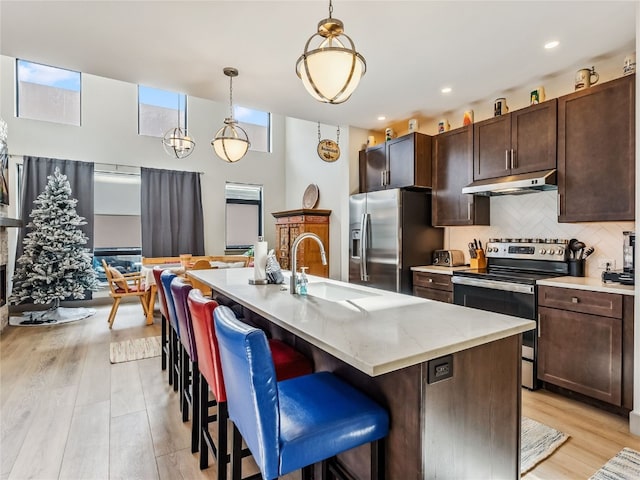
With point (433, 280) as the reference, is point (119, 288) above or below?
below

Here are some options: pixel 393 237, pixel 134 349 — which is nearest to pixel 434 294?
pixel 393 237

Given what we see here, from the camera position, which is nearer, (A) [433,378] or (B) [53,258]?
(A) [433,378]

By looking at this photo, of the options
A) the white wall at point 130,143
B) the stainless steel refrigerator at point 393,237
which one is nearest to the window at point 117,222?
the white wall at point 130,143

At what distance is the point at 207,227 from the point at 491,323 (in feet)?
21.4

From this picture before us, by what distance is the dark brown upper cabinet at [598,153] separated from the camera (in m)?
2.59

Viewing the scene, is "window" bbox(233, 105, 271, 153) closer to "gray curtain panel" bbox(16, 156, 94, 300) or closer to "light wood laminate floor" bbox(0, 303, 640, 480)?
"gray curtain panel" bbox(16, 156, 94, 300)

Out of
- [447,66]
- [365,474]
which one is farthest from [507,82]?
[365,474]

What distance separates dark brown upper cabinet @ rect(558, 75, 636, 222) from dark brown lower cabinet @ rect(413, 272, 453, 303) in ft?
3.91

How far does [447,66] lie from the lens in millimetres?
3156

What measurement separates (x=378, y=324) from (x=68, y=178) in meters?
6.48

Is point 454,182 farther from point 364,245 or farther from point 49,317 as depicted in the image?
point 49,317

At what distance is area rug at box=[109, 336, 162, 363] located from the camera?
12.1ft

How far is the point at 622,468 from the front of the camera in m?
1.93

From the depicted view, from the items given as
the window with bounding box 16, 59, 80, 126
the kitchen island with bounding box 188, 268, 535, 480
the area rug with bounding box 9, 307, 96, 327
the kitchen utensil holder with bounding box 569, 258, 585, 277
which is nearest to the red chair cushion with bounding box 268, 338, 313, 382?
the kitchen island with bounding box 188, 268, 535, 480
